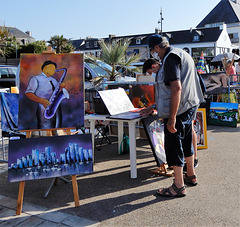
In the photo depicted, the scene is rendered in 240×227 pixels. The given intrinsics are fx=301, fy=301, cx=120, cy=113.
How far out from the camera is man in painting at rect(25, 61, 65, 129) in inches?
145

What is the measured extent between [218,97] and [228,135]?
2.58m

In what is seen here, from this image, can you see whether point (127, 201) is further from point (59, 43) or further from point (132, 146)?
point (59, 43)

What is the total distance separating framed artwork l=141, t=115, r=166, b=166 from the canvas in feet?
4.01

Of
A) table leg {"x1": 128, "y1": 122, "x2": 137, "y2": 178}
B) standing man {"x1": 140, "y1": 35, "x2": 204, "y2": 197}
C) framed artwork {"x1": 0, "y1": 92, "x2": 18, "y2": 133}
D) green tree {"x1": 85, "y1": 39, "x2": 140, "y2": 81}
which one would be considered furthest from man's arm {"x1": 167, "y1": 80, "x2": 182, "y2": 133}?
green tree {"x1": 85, "y1": 39, "x2": 140, "y2": 81}

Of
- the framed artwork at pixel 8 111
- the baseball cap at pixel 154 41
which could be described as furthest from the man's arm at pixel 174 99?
the framed artwork at pixel 8 111

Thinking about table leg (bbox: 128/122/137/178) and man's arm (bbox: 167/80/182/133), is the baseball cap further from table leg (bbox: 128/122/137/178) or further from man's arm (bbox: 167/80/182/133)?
table leg (bbox: 128/122/137/178)

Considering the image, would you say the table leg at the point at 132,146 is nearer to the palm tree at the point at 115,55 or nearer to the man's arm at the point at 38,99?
the man's arm at the point at 38,99

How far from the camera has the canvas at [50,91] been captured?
145 inches

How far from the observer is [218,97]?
9.42 m

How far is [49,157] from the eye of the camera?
3.55m

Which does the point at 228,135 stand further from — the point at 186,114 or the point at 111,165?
the point at 186,114

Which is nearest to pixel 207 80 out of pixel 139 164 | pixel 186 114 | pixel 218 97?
pixel 218 97

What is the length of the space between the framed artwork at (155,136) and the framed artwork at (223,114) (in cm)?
390

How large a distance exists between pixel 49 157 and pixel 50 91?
81cm
